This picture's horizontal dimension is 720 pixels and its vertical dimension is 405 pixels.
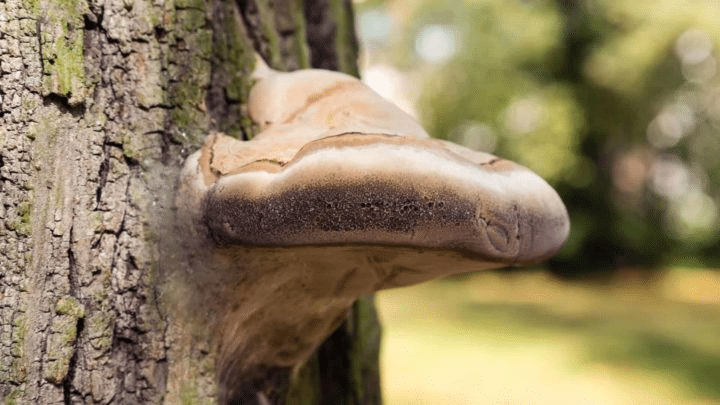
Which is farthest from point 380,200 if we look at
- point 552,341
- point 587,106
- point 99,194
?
point 587,106

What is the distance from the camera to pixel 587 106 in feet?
21.2

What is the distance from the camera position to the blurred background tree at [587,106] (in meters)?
6.00

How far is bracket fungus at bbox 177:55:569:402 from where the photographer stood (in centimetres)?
60

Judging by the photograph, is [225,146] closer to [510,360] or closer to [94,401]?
[94,401]

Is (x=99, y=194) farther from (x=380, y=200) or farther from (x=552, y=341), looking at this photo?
(x=552, y=341)

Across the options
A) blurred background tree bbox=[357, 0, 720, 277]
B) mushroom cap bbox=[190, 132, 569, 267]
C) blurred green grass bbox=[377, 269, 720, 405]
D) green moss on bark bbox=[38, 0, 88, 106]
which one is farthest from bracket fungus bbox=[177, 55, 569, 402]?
blurred background tree bbox=[357, 0, 720, 277]

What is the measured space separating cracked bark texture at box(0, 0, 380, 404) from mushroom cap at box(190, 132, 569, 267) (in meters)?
0.15

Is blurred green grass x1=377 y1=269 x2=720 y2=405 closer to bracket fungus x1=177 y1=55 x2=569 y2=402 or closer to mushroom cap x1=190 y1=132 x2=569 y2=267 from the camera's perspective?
bracket fungus x1=177 y1=55 x2=569 y2=402

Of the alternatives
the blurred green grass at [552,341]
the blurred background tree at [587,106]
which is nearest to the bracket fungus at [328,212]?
the blurred green grass at [552,341]

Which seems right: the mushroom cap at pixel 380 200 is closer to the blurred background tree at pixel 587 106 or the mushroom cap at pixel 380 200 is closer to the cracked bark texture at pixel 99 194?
the cracked bark texture at pixel 99 194

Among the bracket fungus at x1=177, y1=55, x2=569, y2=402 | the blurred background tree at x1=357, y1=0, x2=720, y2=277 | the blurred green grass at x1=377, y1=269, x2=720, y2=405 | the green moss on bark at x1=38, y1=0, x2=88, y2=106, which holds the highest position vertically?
the blurred background tree at x1=357, y1=0, x2=720, y2=277

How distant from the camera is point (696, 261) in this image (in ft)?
23.4

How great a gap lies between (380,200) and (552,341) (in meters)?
4.21

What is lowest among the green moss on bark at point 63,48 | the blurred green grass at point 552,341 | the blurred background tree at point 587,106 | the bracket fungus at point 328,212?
the blurred green grass at point 552,341
